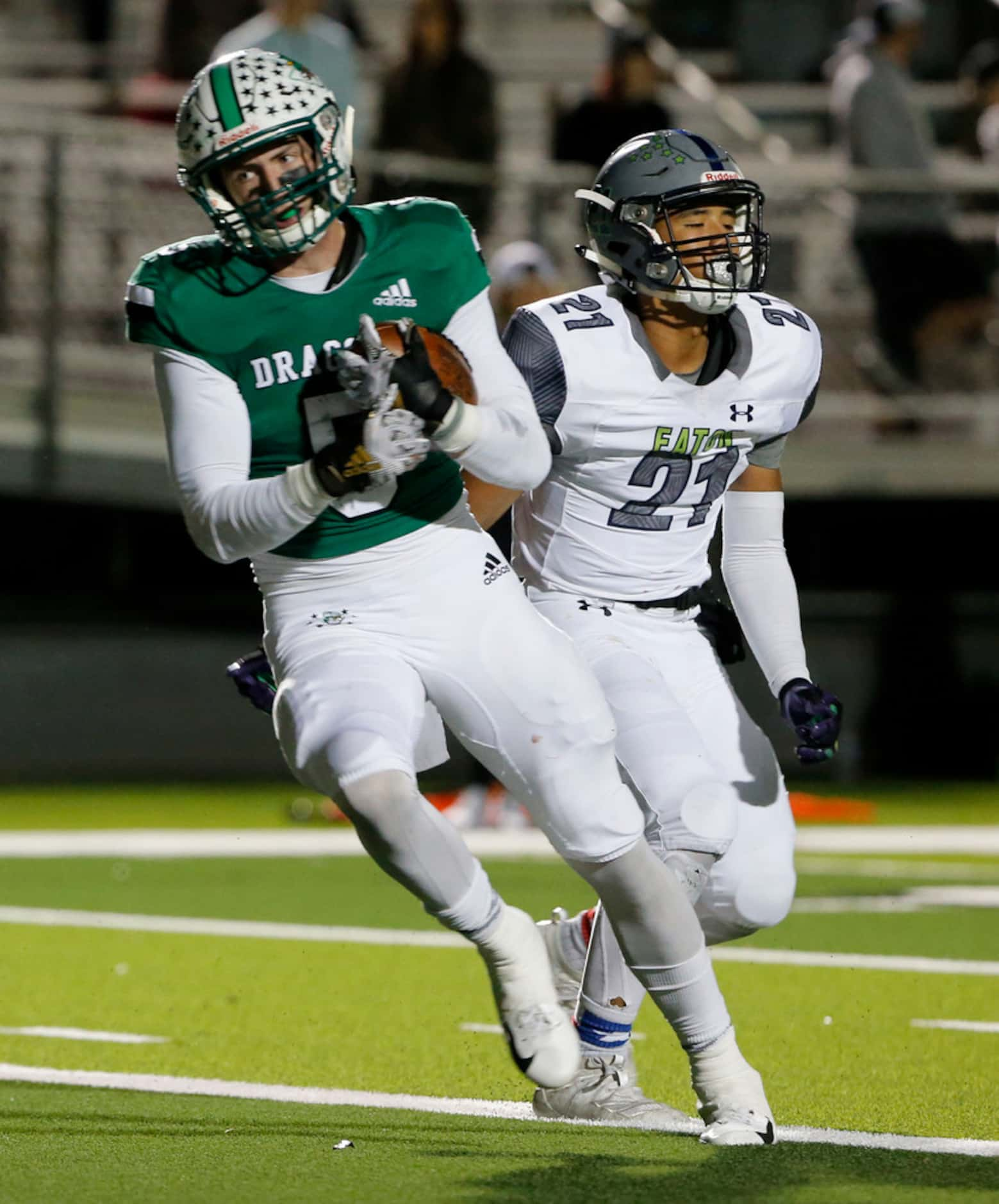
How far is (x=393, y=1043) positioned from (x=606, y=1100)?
1.07m

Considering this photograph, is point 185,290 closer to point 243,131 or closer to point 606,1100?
point 243,131

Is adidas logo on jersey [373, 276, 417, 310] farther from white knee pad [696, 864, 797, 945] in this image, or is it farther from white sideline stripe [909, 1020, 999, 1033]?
white sideline stripe [909, 1020, 999, 1033]

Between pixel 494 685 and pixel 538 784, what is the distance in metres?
0.18

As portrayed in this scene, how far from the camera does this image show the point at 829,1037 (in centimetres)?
545

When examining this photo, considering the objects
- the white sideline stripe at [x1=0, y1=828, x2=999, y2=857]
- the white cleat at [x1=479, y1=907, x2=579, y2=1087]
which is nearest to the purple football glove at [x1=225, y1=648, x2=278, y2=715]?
the white cleat at [x1=479, y1=907, x2=579, y2=1087]

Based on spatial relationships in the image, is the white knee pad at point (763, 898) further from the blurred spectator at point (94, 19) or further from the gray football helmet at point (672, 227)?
the blurred spectator at point (94, 19)

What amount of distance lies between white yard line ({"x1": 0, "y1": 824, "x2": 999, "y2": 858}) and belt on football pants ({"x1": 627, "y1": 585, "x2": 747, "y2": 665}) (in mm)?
4250

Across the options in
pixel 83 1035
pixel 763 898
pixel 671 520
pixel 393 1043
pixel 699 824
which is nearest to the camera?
pixel 699 824

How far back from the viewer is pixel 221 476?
393 centimetres

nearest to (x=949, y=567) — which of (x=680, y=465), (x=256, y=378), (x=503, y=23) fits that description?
(x=503, y=23)

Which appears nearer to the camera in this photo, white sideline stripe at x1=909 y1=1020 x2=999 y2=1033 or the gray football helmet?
the gray football helmet

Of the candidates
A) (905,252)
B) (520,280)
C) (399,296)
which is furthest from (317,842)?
(399,296)

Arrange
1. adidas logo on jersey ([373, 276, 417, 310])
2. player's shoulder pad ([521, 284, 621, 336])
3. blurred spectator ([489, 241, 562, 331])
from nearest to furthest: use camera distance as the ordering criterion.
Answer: adidas logo on jersey ([373, 276, 417, 310]), player's shoulder pad ([521, 284, 621, 336]), blurred spectator ([489, 241, 562, 331])

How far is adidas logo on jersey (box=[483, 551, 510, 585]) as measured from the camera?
413 centimetres
